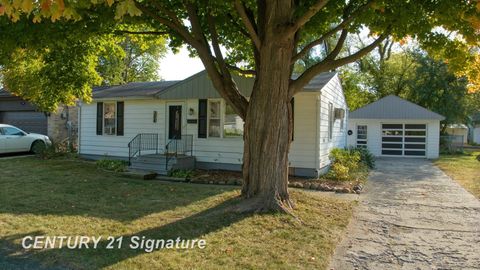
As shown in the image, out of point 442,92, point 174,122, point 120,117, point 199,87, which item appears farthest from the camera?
point 442,92

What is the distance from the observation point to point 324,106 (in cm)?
1376

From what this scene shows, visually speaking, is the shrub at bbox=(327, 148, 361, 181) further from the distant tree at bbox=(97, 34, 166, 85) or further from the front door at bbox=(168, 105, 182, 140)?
the distant tree at bbox=(97, 34, 166, 85)

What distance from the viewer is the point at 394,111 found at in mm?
24766

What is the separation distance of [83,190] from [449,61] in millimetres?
9495

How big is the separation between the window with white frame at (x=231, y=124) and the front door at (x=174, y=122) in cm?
200

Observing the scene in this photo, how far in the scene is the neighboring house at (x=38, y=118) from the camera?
23.9 m

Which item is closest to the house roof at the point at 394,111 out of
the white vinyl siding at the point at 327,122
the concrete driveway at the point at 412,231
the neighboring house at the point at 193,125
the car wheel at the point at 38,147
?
the white vinyl siding at the point at 327,122

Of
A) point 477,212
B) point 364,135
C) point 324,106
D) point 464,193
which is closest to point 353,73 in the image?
point 364,135

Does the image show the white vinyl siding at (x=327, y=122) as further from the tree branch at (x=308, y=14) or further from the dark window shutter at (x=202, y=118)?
the tree branch at (x=308, y=14)

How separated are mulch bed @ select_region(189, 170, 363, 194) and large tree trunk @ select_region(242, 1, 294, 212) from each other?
3.69 metres


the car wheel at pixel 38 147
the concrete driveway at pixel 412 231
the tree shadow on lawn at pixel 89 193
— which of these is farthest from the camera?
the car wheel at pixel 38 147

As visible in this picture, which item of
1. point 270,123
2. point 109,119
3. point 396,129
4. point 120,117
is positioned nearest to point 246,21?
point 270,123

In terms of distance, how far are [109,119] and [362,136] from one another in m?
16.1

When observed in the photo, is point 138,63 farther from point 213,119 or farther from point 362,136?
point 213,119
